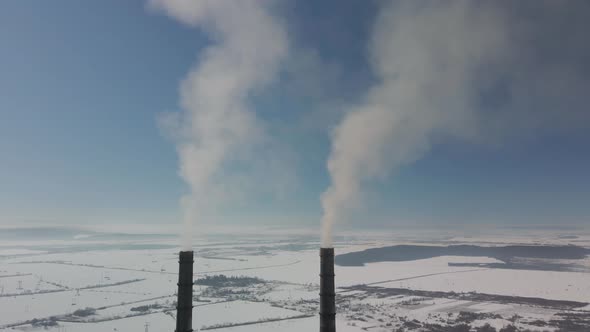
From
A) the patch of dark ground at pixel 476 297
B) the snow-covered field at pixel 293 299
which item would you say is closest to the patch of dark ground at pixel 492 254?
the snow-covered field at pixel 293 299

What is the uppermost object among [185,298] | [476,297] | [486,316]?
[185,298]

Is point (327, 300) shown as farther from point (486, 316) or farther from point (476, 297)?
point (476, 297)

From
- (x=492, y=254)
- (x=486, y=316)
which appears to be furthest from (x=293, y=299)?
(x=492, y=254)

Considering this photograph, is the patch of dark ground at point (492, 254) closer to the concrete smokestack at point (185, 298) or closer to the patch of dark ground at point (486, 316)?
the patch of dark ground at point (486, 316)

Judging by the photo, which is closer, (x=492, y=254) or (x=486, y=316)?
(x=486, y=316)

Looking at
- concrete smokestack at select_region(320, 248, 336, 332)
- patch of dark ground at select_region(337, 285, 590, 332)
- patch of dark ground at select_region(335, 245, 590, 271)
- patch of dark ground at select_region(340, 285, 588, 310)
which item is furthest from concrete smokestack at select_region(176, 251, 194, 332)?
patch of dark ground at select_region(335, 245, 590, 271)

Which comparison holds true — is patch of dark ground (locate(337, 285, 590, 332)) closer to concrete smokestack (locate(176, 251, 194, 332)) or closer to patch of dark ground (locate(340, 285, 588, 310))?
patch of dark ground (locate(340, 285, 588, 310))

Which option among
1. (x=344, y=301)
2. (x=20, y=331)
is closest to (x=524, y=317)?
(x=344, y=301)

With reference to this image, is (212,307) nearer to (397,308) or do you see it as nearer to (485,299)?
(397,308)
